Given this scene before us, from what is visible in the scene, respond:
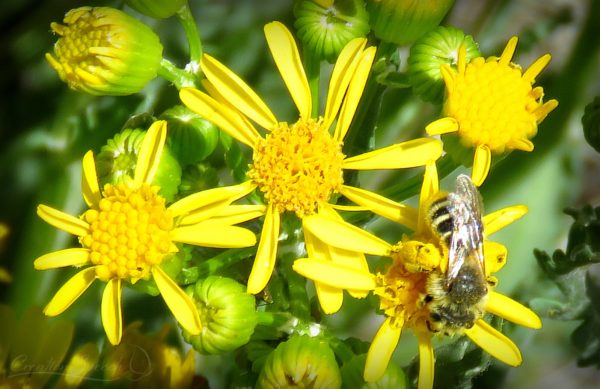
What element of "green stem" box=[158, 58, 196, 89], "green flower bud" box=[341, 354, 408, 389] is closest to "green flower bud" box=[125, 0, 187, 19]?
→ "green stem" box=[158, 58, 196, 89]

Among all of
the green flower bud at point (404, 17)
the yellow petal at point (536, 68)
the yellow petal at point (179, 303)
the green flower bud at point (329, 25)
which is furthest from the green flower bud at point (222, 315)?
the yellow petal at point (536, 68)

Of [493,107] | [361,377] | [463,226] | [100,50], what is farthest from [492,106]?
[100,50]

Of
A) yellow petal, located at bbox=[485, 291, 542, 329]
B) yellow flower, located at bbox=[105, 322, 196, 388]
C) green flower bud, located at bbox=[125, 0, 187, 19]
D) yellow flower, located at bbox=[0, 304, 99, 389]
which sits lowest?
yellow flower, located at bbox=[0, 304, 99, 389]

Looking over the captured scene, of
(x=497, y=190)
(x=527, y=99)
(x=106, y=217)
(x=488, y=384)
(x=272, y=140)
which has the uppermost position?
(x=527, y=99)

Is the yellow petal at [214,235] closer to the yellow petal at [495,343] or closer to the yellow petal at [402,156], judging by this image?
the yellow petal at [402,156]

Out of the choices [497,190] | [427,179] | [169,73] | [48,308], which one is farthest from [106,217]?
[497,190]

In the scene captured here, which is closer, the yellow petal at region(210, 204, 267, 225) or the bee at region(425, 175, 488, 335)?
the bee at region(425, 175, 488, 335)

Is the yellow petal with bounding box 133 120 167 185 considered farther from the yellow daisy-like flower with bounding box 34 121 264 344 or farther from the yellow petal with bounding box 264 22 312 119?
the yellow petal with bounding box 264 22 312 119

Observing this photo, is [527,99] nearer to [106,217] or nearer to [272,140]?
[272,140]
